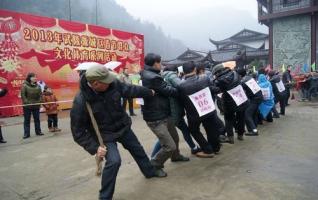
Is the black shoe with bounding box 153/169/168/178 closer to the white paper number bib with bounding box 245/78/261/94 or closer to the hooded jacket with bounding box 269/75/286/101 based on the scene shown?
the white paper number bib with bounding box 245/78/261/94

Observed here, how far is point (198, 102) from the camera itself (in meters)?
5.43

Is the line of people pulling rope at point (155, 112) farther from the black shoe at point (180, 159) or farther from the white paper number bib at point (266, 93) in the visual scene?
the white paper number bib at point (266, 93)

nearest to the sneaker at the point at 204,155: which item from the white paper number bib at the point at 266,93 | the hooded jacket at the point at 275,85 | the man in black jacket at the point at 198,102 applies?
A: the man in black jacket at the point at 198,102

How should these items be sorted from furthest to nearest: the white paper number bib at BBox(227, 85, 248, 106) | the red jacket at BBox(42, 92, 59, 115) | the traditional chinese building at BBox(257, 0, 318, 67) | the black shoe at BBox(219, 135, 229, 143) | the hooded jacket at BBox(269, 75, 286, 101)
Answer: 1. the traditional chinese building at BBox(257, 0, 318, 67)
2. the hooded jacket at BBox(269, 75, 286, 101)
3. the red jacket at BBox(42, 92, 59, 115)
4. the black shoe at BBox(219, 135, 229, 143)
5. the white paper number bib at BBox(227, 85, 248, 106)

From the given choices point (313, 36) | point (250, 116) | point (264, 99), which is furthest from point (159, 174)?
point (313, 36)

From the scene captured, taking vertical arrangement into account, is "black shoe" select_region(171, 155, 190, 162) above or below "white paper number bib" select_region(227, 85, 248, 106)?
below

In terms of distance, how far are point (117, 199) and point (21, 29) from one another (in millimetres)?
11473

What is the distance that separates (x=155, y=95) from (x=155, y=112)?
0.25 meters

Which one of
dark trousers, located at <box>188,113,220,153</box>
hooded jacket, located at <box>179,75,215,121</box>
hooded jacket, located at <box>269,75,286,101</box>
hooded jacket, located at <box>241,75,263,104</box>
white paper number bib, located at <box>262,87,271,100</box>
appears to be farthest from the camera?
hooded jacket, located at <box>269,75,286,101</box>

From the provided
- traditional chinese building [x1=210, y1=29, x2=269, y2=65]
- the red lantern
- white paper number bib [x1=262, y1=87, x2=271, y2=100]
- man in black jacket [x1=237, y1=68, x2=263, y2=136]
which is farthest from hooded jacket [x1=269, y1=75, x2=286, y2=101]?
traditional chinese building [x1=210, y1=29, x2=269, y2=65]

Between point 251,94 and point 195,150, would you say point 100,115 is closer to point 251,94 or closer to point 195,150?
point 195,150

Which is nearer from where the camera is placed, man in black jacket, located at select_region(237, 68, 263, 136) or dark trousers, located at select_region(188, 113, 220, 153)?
dark trousers, located at select_region(188, 113, 220, 153)

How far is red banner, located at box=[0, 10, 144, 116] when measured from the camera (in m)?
13.1

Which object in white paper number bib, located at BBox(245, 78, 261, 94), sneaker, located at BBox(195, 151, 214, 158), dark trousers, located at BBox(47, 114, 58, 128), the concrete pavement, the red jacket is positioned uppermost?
white paper number bib, located at BBox(245, 78, 261, 94)
